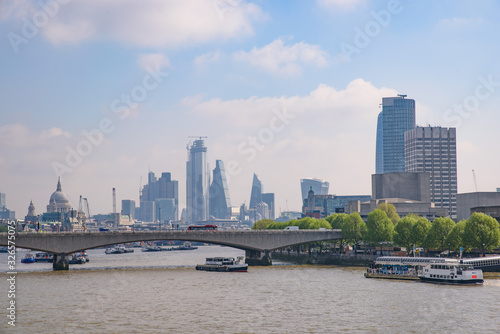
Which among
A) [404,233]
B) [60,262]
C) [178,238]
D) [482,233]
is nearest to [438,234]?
[404,233]

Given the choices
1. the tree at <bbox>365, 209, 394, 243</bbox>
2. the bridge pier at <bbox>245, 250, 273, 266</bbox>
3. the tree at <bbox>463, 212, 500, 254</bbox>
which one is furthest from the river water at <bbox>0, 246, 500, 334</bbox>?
the tree at <bbox>365, 209, 394, 243</bbox>

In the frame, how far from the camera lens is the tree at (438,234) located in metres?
142

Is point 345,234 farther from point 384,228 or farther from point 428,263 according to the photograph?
point 428,263

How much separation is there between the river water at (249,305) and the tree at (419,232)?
115 ft

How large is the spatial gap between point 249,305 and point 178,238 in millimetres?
74888

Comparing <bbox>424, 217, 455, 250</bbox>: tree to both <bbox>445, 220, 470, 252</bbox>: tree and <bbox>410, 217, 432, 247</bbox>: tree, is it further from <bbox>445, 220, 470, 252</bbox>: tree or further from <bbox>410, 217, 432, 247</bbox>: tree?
<bbox>445, 220, 470, 252</bbox>: tree

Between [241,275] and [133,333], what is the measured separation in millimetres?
65894

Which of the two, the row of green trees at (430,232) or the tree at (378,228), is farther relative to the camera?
the tree at (378,228)

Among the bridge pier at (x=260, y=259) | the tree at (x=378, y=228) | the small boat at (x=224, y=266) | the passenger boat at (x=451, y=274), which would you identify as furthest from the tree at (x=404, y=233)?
the passenger boat at (x=451, y=274)

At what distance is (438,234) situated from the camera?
142875 millimetres

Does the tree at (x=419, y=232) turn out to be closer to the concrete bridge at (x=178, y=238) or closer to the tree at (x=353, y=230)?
the tree at (x=353, y=230)

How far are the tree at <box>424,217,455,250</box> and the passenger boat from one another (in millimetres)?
31564

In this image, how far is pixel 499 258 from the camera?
123m

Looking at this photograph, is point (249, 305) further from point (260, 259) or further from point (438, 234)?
point (260, 259)
